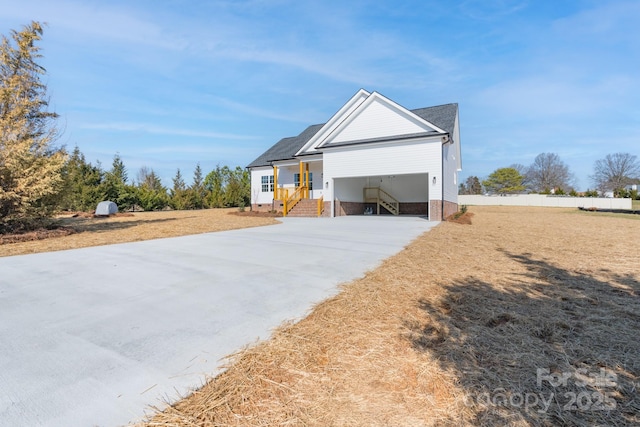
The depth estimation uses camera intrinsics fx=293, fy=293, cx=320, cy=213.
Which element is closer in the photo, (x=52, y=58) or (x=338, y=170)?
(x=52, y=58)

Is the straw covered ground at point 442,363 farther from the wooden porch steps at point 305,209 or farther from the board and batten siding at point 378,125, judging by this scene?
the wooden porch steps at point 305,209

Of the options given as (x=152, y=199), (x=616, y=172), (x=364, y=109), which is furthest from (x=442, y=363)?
(x=616, y=172)

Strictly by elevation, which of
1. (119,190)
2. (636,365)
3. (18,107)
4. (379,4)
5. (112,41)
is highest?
(379,4)

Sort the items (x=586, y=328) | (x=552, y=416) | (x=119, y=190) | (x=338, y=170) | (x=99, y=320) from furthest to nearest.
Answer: (x=119, y=190)
(x=338, y=170)
(x=99, y=320)
(x=586, y=328)
(x=552, y=416)

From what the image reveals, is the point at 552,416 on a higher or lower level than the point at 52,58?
lower

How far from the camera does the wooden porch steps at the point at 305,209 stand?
19.5 metres

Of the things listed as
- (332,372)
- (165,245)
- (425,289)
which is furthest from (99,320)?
(165,245)

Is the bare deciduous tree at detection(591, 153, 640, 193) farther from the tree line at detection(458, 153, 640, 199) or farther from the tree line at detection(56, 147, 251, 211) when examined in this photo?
the tree line at detection(56, 147, 251, 211)

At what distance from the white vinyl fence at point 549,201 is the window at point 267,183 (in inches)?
1148

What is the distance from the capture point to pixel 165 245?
765cm

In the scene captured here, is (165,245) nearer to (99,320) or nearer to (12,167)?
(99,320)

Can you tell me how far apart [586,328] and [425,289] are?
1699 millimetres

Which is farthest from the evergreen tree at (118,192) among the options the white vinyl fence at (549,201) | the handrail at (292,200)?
the white vinyl fence at (549,201)

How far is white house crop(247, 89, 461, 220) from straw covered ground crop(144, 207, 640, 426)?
12713mm
